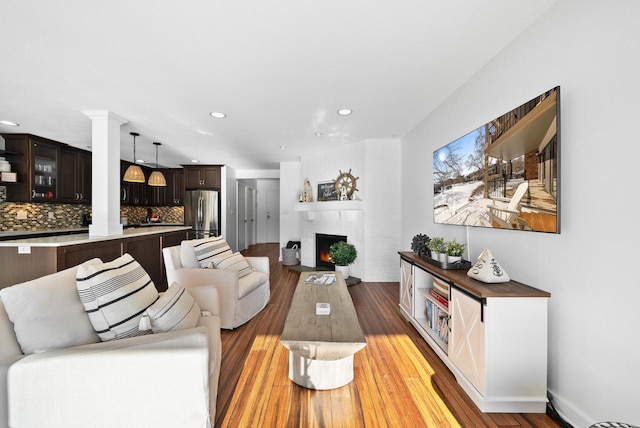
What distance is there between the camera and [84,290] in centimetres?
131

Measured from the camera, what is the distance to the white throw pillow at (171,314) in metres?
1.41

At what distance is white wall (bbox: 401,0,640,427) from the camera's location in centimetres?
123

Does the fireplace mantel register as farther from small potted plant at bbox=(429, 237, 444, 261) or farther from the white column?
the white column

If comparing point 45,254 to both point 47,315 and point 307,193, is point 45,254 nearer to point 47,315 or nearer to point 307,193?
point 47,315

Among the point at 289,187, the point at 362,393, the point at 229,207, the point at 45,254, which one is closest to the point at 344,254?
the point at 289,187

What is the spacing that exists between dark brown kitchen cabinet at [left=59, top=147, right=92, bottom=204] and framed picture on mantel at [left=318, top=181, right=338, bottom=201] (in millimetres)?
4572

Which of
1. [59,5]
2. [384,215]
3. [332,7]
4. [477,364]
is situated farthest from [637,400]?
[59,5]

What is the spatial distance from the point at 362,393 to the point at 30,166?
5.81 meters

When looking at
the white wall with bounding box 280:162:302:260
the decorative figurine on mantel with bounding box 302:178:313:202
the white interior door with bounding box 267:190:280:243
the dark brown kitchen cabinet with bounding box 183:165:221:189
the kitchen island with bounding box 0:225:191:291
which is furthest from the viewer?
the white interior door with bounding box 267:190:280:243

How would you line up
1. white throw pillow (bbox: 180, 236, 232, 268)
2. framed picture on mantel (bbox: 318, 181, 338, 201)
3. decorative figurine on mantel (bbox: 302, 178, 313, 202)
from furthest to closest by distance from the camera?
decorative figurine on mantel (bbox: 302, 178, 313, 202), framed picture on mantel (bbox: 318, 181, 338, 201), white throw pillow (bbox: 180, 236, 232, 268)

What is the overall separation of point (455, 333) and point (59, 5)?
329cm

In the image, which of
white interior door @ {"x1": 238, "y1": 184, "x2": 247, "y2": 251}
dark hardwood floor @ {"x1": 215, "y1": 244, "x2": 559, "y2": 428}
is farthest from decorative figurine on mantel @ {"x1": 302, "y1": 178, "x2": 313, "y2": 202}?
dark hardwood floor @ {"x1": 215, "y1": 244, "x2": 559, "y2": 428}

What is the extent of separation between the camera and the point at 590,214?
1388 mm

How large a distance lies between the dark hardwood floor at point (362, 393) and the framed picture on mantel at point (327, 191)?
2774 millimetres
